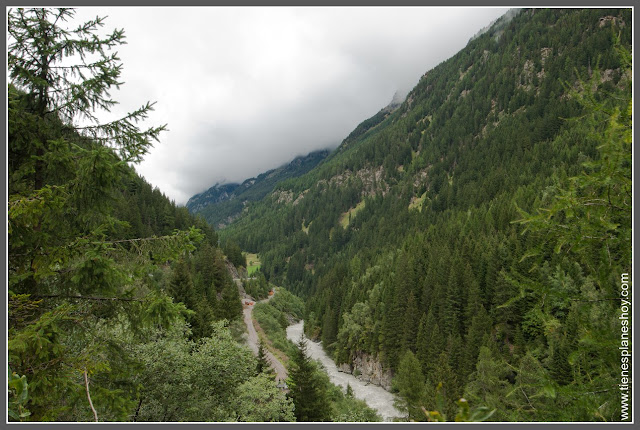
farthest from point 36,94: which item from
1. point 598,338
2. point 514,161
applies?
point 514,161

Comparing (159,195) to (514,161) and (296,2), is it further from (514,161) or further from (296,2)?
(514,161)

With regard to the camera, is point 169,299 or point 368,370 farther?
point 368,370

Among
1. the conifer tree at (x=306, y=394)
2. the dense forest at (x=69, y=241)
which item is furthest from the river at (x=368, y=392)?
the dense forest at (x=69, y=241)

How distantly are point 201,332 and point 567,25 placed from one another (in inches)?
9665

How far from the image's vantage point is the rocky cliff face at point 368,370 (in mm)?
50447

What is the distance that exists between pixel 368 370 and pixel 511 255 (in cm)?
2853

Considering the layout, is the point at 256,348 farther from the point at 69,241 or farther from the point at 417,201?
the point at 417,201

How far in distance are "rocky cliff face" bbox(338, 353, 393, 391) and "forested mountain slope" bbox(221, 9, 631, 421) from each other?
43.2 inches

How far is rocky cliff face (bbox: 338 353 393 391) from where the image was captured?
5045 centimetres

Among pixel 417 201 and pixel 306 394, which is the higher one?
pixel 417 201

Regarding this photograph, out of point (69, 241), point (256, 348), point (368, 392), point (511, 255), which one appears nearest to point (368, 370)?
point (368, 392)

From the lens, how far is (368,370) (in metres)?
54.6

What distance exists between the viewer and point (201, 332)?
24.4 metres

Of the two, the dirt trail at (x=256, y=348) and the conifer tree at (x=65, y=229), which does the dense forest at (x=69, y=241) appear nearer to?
the conifer tree at (x=65, y=229)
